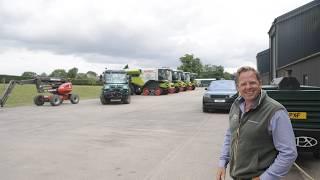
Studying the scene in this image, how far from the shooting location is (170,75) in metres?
50.0

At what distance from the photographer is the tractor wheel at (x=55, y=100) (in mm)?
27633

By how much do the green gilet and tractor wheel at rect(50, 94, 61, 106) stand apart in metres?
25.4

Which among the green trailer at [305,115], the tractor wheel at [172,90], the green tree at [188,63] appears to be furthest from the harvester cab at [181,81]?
the green tree at [188,63]

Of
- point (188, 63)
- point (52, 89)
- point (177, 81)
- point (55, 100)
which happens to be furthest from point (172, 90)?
point (188, 63)

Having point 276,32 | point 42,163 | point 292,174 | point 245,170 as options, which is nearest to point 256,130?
point 245,170

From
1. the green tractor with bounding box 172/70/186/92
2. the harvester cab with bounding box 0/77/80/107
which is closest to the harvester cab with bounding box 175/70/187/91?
the green tractor with bounding box 172/70/186/92

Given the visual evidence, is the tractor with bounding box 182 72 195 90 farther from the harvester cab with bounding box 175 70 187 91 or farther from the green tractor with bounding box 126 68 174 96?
the green tractor with bounding box 126 68 174 96

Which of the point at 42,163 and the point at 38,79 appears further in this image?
the point at 38,79

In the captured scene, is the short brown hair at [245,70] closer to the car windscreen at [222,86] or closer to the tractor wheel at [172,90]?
the car windscreen at [222,86]

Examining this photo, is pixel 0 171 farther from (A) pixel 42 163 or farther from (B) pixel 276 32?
(B) pixel 276 32

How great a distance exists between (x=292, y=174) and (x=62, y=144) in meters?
5.88

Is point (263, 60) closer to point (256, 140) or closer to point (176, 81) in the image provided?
point (176, 81)

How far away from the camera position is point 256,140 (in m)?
3.17

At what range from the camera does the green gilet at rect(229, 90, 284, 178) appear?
3137mm
